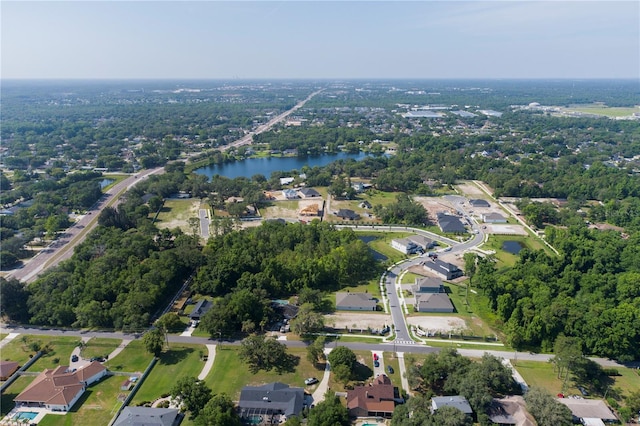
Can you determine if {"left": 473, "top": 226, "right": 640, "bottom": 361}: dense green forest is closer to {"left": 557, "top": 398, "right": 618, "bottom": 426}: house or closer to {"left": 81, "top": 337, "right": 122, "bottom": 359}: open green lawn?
{"left": 557, "top": 398, "right": 618, "bottom": 426}: house

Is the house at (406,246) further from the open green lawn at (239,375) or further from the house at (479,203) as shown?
the open green lawn at (239,375)

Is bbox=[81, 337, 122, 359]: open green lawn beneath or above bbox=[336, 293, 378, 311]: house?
beneath

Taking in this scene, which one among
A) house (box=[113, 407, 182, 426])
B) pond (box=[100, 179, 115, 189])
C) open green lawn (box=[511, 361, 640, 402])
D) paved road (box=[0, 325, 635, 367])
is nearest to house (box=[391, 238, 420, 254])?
paved road (box=[0, 325, 635, 367])

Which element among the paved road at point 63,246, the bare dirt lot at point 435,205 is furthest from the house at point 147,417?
the bare dirt lot at point 435,205

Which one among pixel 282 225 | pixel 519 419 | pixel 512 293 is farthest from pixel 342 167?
pixel 519 419

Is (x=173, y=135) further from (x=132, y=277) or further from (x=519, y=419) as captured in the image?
(x=519, y=419)

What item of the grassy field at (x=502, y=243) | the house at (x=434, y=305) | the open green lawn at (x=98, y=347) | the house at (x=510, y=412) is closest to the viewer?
the house at (x=510, y=412)
